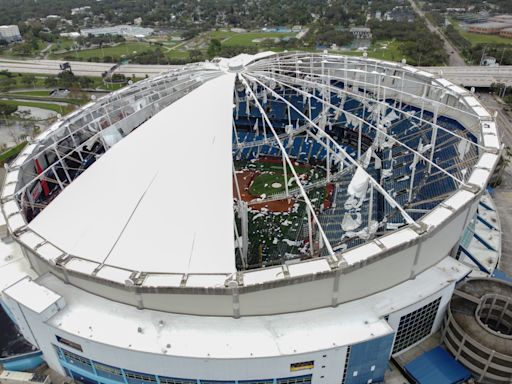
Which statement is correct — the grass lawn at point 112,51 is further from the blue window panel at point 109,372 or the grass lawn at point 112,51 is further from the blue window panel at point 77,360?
the blue window panel at point 109,372

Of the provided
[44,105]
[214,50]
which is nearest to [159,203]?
[44,105]

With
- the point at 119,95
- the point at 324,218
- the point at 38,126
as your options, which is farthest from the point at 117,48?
the point at 324,218

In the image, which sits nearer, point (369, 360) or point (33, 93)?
point (369, 360)

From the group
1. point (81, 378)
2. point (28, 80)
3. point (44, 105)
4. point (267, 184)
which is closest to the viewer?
point (81, 378)

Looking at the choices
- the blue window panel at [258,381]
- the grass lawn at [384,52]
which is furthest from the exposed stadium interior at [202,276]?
the grass lawn at [384,52]

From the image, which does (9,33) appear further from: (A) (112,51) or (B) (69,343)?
(B) (69,343)

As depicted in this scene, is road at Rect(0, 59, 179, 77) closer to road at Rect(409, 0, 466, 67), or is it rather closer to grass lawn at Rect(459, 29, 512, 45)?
road at Rect(409, 0, 466, 67)
